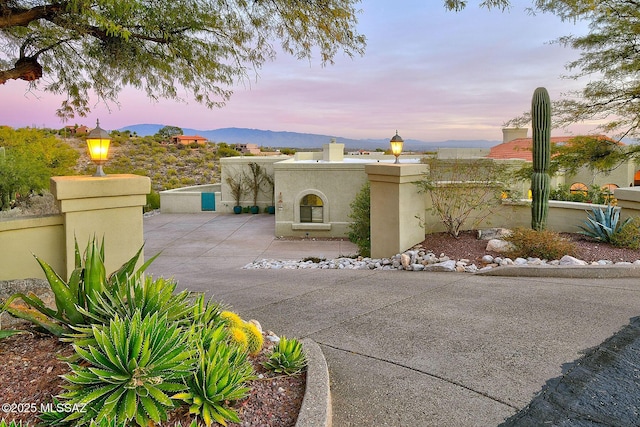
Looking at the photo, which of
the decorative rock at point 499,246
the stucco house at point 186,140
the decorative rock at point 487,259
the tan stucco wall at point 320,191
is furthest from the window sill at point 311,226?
the stucco house at point 186,140

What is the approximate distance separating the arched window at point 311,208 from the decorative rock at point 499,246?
1069 cm

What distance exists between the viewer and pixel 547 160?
390 inches

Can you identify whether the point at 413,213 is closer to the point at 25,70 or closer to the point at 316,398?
the point at 316,398

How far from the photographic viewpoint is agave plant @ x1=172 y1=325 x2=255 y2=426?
2684 mm

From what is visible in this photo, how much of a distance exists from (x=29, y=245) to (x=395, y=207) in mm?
6715

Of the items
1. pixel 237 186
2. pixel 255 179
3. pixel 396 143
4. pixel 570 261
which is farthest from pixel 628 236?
pixel 237 186

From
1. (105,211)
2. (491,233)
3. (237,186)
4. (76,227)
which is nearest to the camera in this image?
(76,227)

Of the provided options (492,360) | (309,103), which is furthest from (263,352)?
(309,103)

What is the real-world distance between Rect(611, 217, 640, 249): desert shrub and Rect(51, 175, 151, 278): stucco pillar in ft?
28.3

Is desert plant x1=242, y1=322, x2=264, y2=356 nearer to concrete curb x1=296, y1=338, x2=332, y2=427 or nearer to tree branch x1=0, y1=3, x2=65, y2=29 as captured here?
concrete curb x1=296, y1=338, x2=332, y2=427

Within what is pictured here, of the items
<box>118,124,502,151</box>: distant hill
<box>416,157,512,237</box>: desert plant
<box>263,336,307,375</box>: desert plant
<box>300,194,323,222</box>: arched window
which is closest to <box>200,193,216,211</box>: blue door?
<box>300,194,323,222</box>: arched window

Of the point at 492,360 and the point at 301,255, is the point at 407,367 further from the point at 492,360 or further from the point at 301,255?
the point at 301,255

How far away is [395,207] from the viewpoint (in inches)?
377

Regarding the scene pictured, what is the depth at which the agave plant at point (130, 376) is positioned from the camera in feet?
8.28
